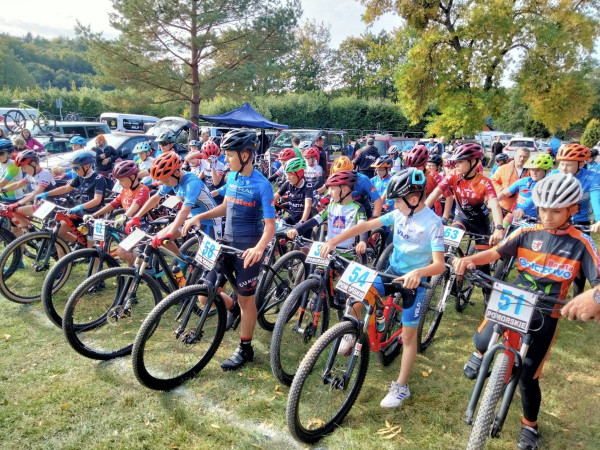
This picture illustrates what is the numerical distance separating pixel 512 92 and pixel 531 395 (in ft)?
155

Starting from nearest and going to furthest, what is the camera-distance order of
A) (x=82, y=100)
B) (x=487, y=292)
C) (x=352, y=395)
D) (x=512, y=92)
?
(x=352, y=395) → (x=487, y=292) → (x=82, y=100) → (x=512, y=92)

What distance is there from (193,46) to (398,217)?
18.7m

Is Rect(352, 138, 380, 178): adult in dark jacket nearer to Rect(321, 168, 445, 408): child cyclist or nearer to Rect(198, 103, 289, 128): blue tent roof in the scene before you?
Rect(321, 168, 445, 408): child cyclist

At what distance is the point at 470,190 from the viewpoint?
16.5ft

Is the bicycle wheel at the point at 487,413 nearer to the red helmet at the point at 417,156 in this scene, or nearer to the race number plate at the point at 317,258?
the race number plate at the point at 317,258

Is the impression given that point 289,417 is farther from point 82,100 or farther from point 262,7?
point 82,100

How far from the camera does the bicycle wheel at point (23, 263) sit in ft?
16.9

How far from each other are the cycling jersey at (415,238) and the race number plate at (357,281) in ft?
1.56

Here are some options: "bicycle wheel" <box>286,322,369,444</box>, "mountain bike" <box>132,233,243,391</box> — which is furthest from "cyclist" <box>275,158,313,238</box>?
"bicycle wheel" <box>286,322,369,444</box>

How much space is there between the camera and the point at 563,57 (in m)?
18.4

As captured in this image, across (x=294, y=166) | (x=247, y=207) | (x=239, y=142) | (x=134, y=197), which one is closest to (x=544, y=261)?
(x=247, y=207)

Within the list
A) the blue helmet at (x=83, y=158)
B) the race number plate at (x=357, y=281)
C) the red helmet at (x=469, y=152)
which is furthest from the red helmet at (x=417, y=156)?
the blue helmet at (x=83, y=158)

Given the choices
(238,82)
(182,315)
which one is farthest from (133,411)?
(238,82)

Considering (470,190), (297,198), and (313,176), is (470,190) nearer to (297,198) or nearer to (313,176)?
(297,198)
